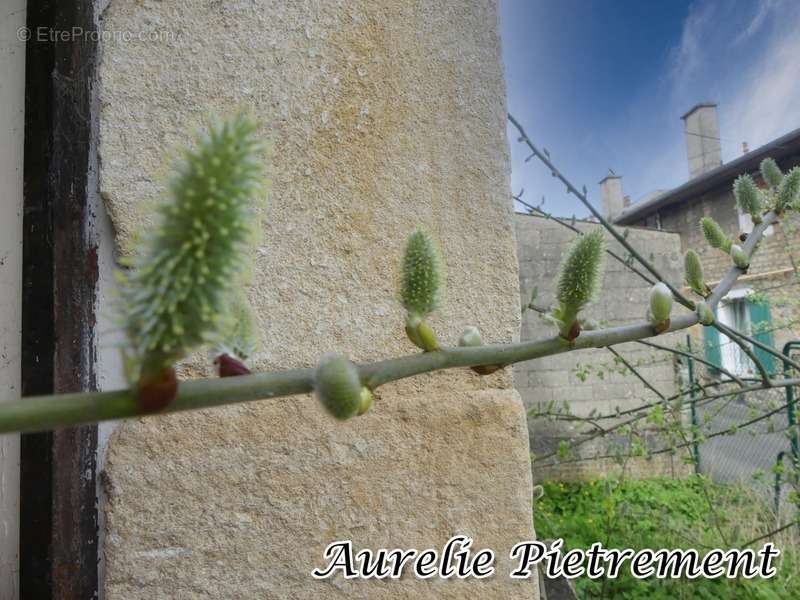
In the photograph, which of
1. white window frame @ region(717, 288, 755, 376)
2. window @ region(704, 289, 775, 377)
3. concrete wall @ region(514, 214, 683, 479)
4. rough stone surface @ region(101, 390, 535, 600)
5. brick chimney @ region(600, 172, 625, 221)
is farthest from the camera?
brick chimney @ region(600, 172, 625, 221)

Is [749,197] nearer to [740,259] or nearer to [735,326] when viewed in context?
[740,259]

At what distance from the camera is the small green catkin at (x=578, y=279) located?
0.54 meters

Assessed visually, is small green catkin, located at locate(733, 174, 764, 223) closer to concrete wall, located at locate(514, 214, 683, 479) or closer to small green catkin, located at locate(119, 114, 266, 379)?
small green catkin, located at locate(119, 114, 266, 379)

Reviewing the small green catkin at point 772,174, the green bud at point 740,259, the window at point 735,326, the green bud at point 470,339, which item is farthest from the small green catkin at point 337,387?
the window at point 735,326

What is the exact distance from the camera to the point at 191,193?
10.5 inches

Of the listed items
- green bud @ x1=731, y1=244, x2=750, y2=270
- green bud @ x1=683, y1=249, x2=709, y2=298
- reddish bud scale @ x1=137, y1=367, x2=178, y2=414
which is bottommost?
reddish bud scale @ x1=137, y1=367, x2=178, y2=414

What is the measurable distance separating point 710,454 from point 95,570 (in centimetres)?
731

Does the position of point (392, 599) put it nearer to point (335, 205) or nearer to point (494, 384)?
point (494, 384)

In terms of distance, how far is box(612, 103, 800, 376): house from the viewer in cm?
835

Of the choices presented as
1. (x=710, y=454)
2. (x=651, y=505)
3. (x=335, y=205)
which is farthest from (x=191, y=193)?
(x=710, y=454)

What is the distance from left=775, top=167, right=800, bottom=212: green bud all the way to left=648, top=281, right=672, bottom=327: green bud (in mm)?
1033

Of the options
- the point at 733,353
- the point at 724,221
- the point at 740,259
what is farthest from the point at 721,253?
the point at 740,259

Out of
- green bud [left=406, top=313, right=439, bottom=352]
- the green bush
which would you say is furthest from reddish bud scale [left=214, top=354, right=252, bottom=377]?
the green bush

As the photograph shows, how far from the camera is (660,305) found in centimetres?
59
